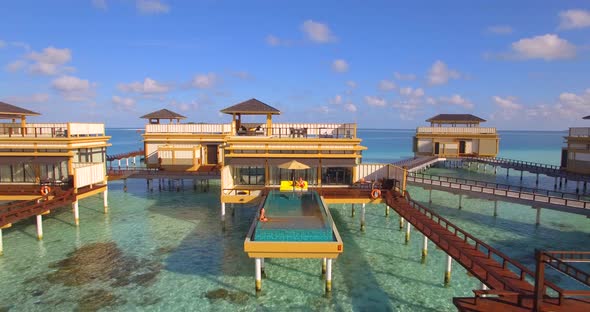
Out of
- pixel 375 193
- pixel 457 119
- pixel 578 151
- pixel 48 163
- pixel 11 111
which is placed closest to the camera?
pixel 375 193

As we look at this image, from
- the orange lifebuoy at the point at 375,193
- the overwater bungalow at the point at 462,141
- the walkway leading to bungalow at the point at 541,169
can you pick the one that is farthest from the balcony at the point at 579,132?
the orange lifebuoy at the point at 375,193

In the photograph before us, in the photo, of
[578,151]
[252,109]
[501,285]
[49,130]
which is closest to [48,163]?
[49,130]

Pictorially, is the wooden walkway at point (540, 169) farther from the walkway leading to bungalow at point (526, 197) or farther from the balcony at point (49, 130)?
the balcony at point (49, 130)

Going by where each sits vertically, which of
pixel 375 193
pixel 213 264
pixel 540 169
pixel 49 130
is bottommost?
pixel 213 264

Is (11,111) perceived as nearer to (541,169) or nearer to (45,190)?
(45,190)

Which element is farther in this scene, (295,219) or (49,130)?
(49,130)

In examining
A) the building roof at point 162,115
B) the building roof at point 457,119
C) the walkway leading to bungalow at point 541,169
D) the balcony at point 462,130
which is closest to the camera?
the walkway leading to bungalow at point 541,169

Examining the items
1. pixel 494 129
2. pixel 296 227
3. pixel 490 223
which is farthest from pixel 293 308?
pixel 494 129

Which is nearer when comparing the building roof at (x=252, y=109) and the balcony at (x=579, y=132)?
the building roof at (x=252, y=109)
